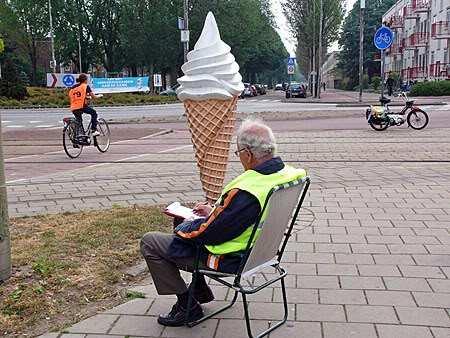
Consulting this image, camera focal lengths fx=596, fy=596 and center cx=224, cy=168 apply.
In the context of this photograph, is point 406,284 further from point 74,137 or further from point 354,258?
point 74,137

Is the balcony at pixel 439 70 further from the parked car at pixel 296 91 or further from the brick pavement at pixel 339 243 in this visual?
the brick pavement at pixel 339 243

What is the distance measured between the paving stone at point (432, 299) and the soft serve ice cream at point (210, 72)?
83.6 inches

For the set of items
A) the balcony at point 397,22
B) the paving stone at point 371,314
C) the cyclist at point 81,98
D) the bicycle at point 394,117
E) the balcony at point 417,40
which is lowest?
the paving stone at point 371,314

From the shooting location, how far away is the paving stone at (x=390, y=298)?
4121 mm

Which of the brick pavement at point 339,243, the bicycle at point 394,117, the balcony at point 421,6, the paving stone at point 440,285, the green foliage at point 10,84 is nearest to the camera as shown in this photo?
the brick pavement at point 339,243

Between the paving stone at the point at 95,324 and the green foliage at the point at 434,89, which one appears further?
the green foliage at the point at 434,89

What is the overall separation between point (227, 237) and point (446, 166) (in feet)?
26.6

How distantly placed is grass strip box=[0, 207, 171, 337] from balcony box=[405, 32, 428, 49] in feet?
197

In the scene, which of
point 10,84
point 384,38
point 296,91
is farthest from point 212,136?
point 296,91

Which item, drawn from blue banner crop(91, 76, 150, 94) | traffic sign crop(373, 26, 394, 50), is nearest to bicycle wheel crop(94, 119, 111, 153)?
traffic sign crop(373, 26, 394, 50)

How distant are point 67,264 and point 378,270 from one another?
8.32 ft

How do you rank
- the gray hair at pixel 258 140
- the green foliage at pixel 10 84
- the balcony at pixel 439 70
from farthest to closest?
the balcony at pixel 439 70, the green foliage at pixel 10 84, the gray hair at pixel 258 140

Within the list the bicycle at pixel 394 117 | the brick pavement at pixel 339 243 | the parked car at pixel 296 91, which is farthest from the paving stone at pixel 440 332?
the parked car at pixel 296 91

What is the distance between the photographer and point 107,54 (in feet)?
231
